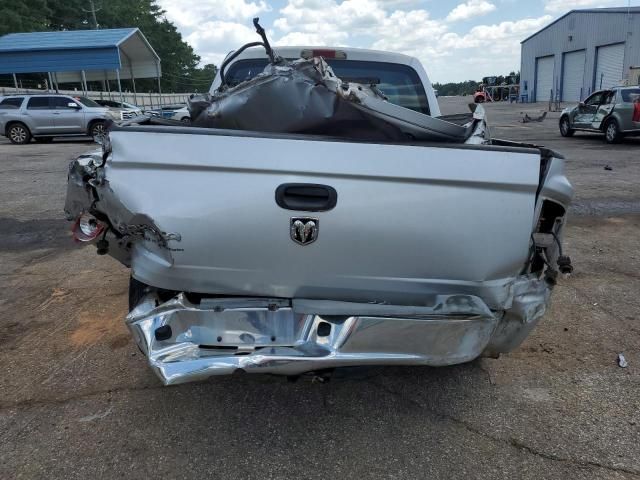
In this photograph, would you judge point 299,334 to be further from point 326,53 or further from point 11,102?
point 11,102

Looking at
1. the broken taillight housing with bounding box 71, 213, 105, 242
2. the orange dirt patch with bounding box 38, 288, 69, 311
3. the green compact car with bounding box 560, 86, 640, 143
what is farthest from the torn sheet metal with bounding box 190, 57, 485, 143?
the green compact car with bounding box 560, 86, 640, 143

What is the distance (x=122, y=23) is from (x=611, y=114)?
61656 mm

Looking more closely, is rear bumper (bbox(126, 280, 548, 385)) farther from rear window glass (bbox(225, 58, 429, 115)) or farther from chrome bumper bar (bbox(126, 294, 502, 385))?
rear window glass (bbox(225, 58, 429, 115))

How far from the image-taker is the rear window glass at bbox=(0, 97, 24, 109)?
19.1m

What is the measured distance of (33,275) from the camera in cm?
516

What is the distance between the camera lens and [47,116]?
1900 centimetres

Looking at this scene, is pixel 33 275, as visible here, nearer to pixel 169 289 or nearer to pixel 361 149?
pixel 169 289

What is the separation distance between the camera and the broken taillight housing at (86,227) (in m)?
2.62

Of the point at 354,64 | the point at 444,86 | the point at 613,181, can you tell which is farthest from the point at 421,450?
the point at 444,86

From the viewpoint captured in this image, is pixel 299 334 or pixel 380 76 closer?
pixel 299 334

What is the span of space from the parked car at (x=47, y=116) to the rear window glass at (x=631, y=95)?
1628cm

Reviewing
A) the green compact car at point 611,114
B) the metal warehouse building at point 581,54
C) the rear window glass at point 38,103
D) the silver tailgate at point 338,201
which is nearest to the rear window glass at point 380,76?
the silver tailgate at point 338,201

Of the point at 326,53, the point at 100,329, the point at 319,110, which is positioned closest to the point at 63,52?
the point at 326,53

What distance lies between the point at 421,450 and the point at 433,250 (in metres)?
1.02
